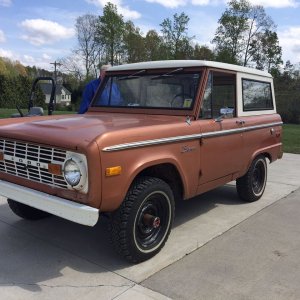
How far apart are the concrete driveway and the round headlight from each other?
855 mm

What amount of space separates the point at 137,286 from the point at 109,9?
49.1 meters

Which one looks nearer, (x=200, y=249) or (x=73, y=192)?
(x=73, y=192)

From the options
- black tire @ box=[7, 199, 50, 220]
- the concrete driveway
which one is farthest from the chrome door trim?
black tire @ box=[7, 199, 50, 220]

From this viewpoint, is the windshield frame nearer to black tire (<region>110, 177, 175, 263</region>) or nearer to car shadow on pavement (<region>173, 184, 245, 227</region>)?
Result: black tire (<region>110, 177, 175, 263</region>)

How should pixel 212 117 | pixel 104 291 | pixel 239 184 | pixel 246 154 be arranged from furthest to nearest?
pixel 239 184 < pixel 246 154 < pixel 212 117 < pixel 104 291

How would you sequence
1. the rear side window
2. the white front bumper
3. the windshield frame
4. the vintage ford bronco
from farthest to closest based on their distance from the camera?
the rear side window → the windshield frame → the vintage ford bronco → the white front bumper

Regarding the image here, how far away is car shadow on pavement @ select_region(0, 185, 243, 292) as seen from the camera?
11.7 ft

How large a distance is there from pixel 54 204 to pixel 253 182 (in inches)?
134

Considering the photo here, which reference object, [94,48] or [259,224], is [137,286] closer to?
[259,224]

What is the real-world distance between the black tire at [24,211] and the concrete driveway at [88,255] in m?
0.09

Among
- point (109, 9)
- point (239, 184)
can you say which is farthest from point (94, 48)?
point (239, 184)

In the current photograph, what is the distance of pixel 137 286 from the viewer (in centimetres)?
338

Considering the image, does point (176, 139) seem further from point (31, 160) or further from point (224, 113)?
point (31, 160)

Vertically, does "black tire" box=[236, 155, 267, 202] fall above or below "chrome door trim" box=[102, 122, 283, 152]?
below
